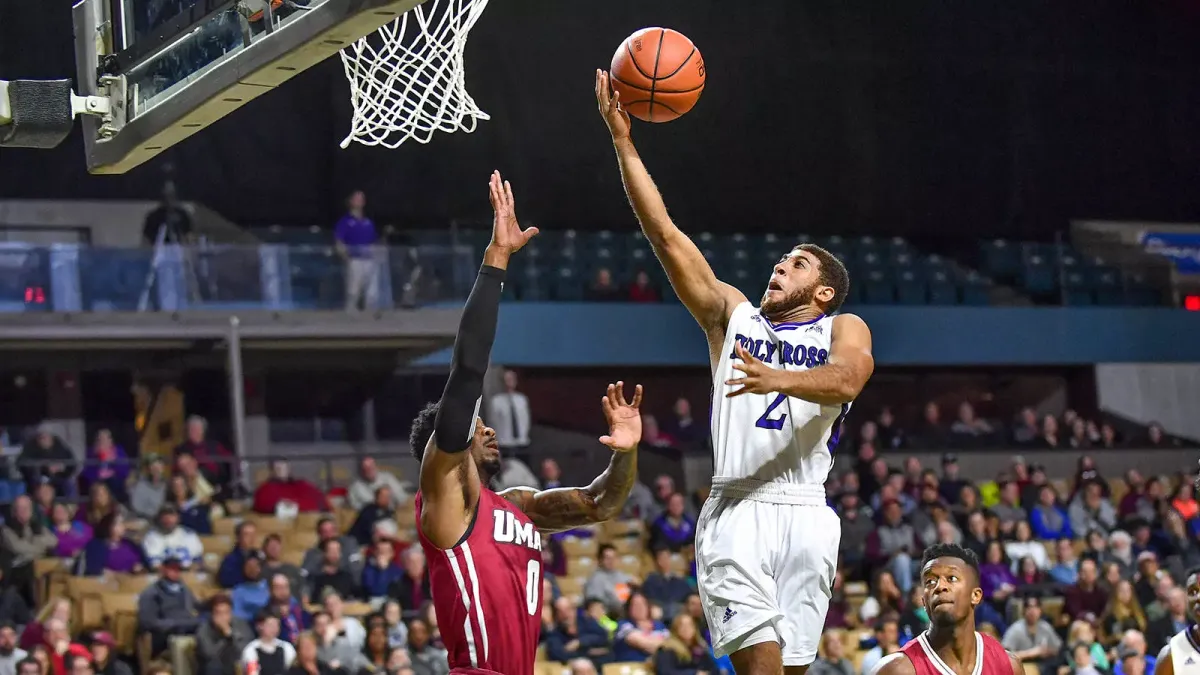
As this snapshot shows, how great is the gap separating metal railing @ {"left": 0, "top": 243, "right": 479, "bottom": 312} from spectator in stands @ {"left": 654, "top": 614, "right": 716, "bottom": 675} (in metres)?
5.18

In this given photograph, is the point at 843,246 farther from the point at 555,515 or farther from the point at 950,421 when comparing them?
the point at 555,515

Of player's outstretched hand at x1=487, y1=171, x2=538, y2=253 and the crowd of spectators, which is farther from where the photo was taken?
the crowd of spectators

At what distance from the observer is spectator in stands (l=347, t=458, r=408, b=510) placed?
42.4 feet

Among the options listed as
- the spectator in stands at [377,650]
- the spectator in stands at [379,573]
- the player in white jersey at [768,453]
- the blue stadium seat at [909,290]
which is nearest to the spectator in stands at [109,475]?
the spectator in stands at [379,573]

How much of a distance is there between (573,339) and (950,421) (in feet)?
18.1

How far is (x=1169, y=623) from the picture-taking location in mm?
11641

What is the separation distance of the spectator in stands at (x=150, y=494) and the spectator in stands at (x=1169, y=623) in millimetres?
7628

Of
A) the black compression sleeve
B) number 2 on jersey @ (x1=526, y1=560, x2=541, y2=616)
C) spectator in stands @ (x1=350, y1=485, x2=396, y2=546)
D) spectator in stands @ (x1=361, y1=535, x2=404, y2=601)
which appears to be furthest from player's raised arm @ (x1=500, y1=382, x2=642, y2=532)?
spectator in stands @ (x1=350, y1=485, x2=396, y2=546)

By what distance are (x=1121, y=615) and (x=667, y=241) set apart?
861 centimetres

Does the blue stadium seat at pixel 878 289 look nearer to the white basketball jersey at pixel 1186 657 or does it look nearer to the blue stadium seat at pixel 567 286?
the blue stadium seat at pixel 567 286

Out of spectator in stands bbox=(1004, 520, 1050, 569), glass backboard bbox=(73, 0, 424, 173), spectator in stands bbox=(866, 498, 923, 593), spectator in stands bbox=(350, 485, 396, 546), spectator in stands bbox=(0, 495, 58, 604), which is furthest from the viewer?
spectator in stands bbox=(1004, 520, 1050, 569)

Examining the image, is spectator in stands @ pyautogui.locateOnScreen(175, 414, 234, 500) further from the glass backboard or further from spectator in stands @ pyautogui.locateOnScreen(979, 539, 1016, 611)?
the glass backboard

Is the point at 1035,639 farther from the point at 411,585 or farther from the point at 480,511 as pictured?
the point at 480,511

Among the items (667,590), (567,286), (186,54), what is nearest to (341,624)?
(667,590)
